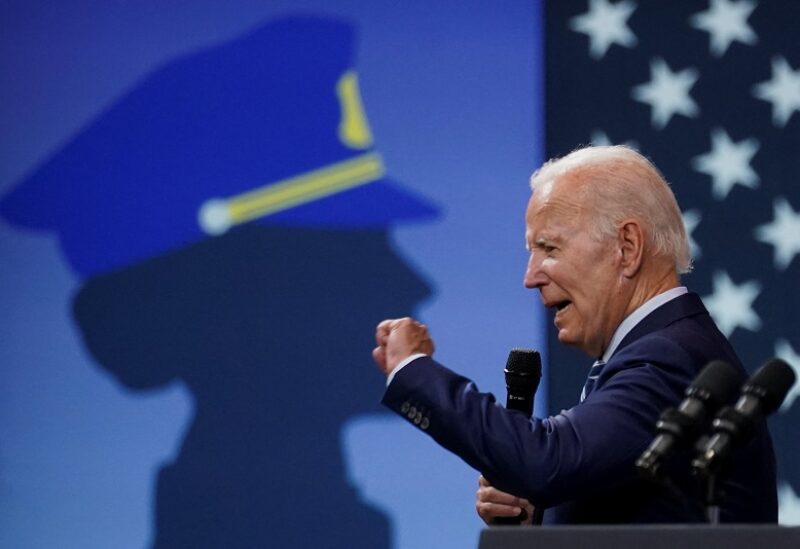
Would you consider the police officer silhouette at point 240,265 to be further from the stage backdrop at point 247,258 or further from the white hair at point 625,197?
the white hair at point 625,197

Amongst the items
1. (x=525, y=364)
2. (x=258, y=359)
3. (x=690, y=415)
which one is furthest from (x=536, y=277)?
(x=258, y=359)

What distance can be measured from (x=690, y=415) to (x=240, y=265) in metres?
2.64

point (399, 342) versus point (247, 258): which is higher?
point (247, 258)

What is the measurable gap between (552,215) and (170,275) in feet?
6.82

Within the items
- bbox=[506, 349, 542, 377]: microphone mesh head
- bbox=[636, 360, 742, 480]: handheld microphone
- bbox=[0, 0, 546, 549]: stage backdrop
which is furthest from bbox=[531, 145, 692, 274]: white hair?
bbox=[0, 0, 546, 549]: stage backdrop

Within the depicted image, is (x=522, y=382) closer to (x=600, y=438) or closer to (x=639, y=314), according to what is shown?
(x=639, y=314)

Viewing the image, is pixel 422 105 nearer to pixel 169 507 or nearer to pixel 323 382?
pixel 323 382

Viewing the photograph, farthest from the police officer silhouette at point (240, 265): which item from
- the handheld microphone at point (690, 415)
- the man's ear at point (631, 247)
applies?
the handheld microphone at point (690, 415)

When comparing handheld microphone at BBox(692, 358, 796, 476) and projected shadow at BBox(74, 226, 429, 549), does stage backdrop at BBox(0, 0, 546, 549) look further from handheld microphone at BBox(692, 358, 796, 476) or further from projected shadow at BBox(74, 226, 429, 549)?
handheld microphone at BBox(692, 358, 796, 476)

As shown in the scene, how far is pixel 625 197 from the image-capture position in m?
2.38

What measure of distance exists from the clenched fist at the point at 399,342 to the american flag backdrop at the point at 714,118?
2172mm

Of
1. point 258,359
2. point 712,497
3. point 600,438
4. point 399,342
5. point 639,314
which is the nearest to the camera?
point 712,497

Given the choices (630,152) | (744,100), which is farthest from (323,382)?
(630,152)

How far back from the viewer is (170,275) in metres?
4.22
